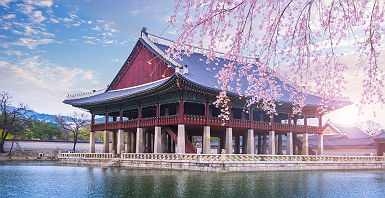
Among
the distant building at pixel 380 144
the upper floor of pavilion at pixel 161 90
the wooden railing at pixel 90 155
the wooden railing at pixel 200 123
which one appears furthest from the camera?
the distant building at pixel 380 144

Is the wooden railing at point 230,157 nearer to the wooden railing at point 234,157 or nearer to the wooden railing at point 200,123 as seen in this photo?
the wooden railing at point 234,157

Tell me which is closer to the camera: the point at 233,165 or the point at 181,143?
the point at 233,165

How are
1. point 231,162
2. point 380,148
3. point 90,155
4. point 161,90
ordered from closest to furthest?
point 231,162
point 161,90
point 90,155
point 380,148

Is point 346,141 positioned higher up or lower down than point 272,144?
lower down

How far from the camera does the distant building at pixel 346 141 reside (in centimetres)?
5350

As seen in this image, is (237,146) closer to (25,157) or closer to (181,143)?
(181,143)

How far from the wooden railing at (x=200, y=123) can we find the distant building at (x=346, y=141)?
1372 centimetres

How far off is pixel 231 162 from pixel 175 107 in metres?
14.1

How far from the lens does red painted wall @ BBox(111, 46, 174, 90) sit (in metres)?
40.2

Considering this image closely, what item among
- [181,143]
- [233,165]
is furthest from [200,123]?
[233,165]

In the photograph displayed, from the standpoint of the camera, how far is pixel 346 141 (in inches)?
2208

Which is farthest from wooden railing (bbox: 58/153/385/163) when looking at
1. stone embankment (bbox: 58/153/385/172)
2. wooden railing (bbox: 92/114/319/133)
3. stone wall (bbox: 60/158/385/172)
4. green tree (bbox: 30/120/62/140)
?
green tree (bbox: 30/120/62/140)

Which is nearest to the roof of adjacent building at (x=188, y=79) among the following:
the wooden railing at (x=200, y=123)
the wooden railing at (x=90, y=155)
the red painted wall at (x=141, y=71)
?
the red painted wall at (x=141, y=71)

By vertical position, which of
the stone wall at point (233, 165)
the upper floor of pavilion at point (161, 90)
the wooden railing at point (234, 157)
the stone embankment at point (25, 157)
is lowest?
the stone embankment at point (25, 157)
